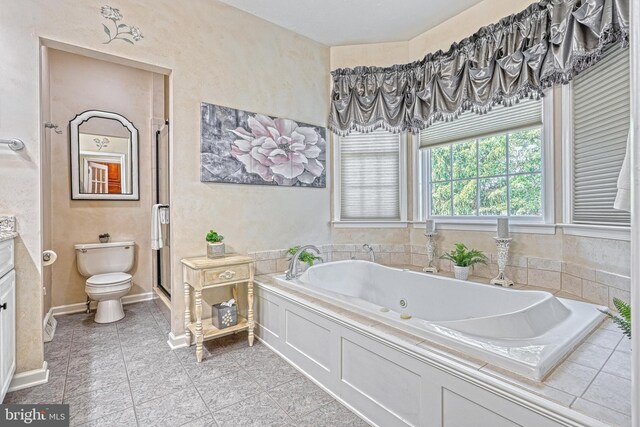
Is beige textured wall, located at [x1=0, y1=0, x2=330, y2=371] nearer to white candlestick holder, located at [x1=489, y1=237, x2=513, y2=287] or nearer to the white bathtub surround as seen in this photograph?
the white bathtub surround

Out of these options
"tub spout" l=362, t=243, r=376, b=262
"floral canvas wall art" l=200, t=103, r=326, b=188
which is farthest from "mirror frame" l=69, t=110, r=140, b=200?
"tub spout" l=362, t=243, r=376, b=262

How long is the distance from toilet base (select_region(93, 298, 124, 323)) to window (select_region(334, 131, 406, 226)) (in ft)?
7.53

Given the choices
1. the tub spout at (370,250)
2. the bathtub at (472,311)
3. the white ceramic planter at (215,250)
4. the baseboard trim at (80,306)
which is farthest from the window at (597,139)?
the baseboard trim at (80,306)

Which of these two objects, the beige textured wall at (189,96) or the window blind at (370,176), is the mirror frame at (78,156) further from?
the window blind at (370,176)

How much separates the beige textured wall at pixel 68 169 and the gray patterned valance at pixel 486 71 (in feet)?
7.19

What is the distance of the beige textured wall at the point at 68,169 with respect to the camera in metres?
3.13

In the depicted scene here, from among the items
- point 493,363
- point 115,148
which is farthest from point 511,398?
point 115,148

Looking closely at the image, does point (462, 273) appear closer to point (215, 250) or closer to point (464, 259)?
point (464, 259)

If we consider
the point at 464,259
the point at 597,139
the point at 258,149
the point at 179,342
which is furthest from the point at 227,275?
the point at 597,139

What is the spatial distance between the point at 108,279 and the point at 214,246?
1390 millimetres

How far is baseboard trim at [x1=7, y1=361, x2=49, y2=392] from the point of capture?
1.84m

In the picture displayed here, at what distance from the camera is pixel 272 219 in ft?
9.42

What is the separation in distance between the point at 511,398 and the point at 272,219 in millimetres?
2190

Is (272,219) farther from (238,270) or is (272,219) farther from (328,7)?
(328,7)
